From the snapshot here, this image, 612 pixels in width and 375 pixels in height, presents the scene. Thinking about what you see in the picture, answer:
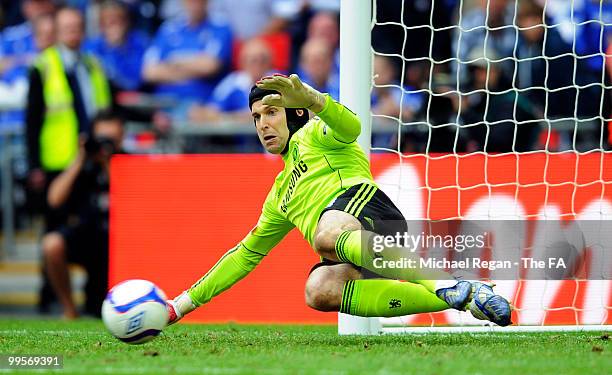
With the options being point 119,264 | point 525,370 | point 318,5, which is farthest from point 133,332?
point 318,5

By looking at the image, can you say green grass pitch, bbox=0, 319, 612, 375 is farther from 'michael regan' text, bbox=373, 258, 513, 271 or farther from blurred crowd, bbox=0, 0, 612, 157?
blurred crowd, bbox=0, 0, 612, 157

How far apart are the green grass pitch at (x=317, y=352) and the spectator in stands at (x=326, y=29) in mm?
5557

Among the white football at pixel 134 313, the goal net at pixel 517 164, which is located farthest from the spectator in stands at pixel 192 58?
the white football at pixel 134 313

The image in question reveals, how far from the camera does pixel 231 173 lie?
9086mm

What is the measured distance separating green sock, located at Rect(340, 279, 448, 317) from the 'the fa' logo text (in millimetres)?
1129

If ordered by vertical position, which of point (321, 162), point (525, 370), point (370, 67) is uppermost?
point (370, 67)

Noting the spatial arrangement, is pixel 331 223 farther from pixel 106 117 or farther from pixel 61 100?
pixel 61 100

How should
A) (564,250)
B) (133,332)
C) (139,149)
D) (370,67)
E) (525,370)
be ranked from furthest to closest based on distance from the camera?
(139,149)
(564,250)
(370,67)
(133,332)
(525,370)

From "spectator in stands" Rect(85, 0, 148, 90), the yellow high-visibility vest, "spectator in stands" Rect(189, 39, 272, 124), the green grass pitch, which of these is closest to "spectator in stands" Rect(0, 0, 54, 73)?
"spectator in stands" Rect(85, 0, 148, 90)

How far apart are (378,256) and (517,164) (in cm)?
281

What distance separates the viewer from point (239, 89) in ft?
40.8

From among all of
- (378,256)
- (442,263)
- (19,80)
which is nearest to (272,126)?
(378,256)

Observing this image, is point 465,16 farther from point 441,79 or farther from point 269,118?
point 269,118

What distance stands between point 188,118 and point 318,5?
204cm
